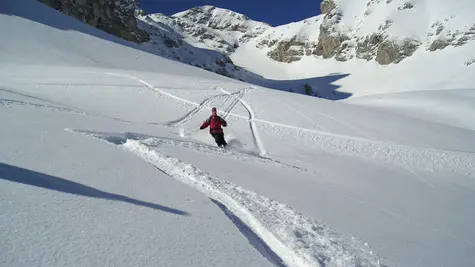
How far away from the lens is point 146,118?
11.7m

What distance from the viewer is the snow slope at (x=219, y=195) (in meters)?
3.03

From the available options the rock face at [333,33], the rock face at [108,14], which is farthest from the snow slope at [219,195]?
the rock face at [108,14]

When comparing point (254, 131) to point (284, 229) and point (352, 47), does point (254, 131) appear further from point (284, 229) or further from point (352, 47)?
point (352, 47)

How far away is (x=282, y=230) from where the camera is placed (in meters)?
4.01

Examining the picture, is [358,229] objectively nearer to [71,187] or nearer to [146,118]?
[71,187]

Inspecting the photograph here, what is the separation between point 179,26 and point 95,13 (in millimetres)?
68001

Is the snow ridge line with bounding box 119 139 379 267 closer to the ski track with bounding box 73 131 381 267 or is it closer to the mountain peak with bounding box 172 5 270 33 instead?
the ski track with bounding box 73 131 381 267

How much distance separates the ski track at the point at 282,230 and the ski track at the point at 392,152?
441cm

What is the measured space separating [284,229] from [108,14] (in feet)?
309

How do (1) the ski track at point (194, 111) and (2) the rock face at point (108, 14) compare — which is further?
(2) the rock face at point (108, 14)

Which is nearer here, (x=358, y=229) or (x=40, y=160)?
(x=358, y=229)

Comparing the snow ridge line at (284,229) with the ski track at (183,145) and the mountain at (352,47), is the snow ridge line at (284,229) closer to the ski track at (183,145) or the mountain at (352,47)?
the ski track at (183,145)

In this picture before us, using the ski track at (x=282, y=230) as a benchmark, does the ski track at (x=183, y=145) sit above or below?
below

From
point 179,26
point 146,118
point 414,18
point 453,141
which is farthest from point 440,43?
point 179,26
